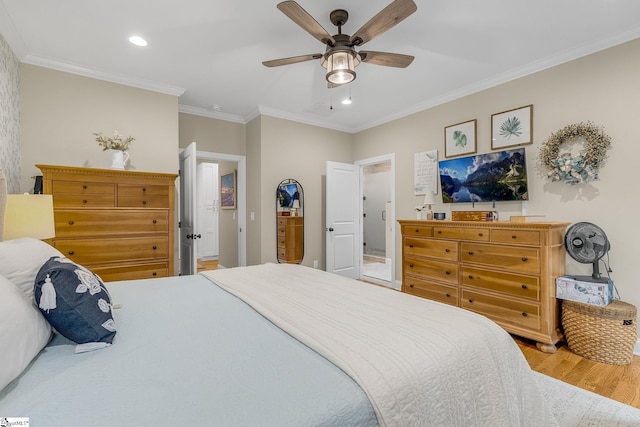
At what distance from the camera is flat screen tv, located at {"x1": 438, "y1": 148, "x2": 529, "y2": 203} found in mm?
3090

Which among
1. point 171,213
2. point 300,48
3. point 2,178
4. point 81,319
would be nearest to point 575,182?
point 300,48

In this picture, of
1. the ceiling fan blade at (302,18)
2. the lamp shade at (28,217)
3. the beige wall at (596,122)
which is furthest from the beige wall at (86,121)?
the beige wall at (596,122)

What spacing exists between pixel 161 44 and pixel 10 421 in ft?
9.53

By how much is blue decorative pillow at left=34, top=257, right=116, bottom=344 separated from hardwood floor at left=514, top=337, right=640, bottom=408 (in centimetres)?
289

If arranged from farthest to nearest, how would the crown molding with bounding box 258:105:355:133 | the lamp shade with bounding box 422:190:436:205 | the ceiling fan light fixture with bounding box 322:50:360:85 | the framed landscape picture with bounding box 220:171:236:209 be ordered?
the framed landscape picture with bounding box 220:171:236:209 → the crown molding with bounding box 258:105:355:133 → the lamp shade with bounding box 422:190:436:205 → the ceiling fan light fixture with bounding box 322:50:360:85

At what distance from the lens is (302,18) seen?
185 cm

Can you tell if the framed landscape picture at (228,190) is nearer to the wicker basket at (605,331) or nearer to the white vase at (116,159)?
the white vase at (116,159)

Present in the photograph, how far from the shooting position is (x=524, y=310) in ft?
8.70

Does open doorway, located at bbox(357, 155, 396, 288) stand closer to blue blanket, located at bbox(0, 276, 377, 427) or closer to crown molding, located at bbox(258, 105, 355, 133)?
crown molding, located at bbox(258, 105, 355, 133)

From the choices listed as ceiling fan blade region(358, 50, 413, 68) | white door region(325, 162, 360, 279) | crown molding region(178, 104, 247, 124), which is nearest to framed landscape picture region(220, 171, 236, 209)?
crown molding region(178, 104, 247, 124)

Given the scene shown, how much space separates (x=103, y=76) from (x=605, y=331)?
529 cm

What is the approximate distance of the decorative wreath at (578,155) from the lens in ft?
8.48

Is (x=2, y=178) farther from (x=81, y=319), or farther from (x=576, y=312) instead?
(x=576, y=312)

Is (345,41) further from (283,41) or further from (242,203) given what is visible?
(242,203)
